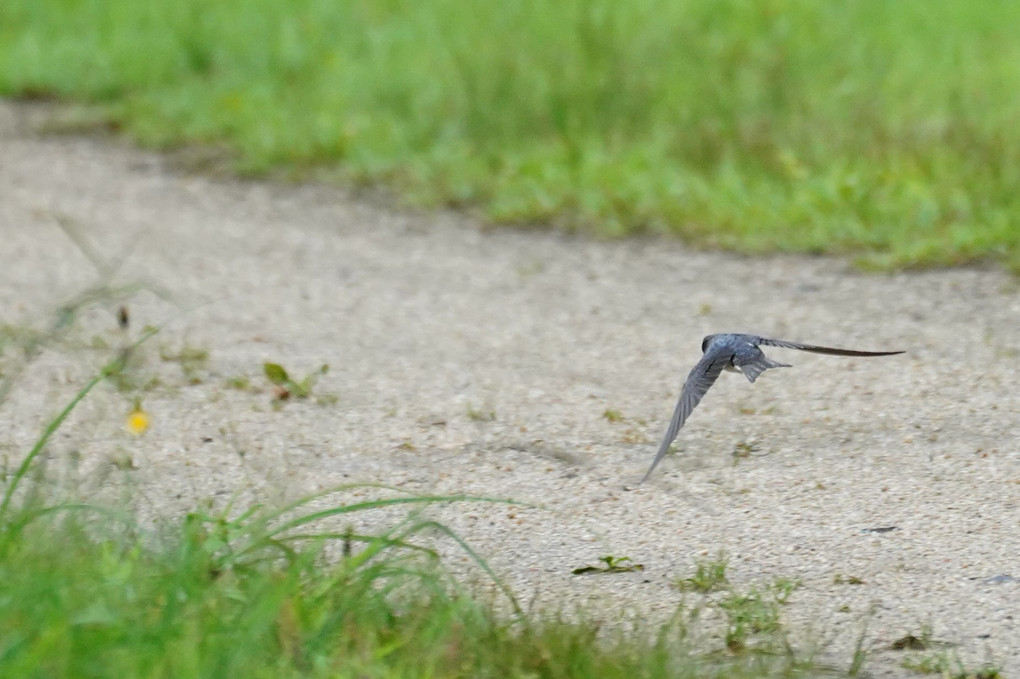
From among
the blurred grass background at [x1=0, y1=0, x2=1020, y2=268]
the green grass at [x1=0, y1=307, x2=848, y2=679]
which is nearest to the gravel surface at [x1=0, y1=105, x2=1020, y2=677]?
the green grass at [x1=0, y1=307, x2=848, y2=679]

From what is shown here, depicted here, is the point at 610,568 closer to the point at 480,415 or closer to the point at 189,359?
the point at 480,415

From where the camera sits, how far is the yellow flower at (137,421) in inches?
138

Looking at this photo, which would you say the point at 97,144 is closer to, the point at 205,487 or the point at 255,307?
the point at 255,307

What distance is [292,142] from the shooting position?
6605 mm

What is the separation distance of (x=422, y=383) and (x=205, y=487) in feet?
3.18

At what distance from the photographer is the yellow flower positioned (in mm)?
3496

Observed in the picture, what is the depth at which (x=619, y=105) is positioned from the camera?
6.59 m

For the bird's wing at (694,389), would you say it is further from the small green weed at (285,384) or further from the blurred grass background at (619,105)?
the blurred grass background at (619,105)

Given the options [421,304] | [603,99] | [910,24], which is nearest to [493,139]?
[603,99]

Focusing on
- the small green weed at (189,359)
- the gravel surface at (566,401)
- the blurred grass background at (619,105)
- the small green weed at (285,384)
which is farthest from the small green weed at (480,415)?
the blurred grass background at (619,105)

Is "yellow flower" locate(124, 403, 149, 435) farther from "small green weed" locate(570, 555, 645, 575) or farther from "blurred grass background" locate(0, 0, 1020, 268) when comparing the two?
"blurred grass background" locate(0, 0, 1020, 268)

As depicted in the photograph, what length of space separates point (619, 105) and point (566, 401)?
2.99 m

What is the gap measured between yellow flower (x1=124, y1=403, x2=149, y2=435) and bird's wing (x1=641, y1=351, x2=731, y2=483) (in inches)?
53.3

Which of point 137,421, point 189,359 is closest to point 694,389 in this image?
point 137,421
